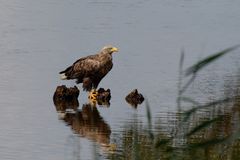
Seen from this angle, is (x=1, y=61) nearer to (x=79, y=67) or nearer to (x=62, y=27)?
(x=79, y=67)

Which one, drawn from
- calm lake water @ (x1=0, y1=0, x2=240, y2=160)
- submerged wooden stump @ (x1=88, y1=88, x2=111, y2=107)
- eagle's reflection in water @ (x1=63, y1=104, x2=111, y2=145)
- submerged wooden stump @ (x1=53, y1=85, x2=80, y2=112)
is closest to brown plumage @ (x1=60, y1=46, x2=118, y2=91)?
calm lake water @ (x1=0, y1=0, x2=240, y2=160)

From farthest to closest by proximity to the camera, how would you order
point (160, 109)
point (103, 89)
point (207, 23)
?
point (207, 23) → point (103, 89) → point (160, 109)

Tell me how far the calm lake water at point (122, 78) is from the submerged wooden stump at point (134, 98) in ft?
0.36

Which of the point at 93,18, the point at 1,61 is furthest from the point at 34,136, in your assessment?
the point at 93,18

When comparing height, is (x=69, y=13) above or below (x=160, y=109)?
above

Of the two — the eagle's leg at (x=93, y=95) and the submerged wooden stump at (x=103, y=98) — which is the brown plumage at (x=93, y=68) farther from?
the submerged wooden stump at (x=103, y=98)

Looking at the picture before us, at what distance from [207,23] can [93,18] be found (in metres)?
3.59

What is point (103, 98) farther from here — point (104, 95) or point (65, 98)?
point (65, 98)

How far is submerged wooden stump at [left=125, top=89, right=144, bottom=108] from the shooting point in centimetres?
1767

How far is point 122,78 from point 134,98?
9.38 feet

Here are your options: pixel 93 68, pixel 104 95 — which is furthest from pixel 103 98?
pixel 93 68

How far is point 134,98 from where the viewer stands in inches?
700

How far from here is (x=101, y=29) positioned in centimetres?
2847

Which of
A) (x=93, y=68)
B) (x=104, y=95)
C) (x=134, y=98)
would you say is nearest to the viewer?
(x=134, y=98)
